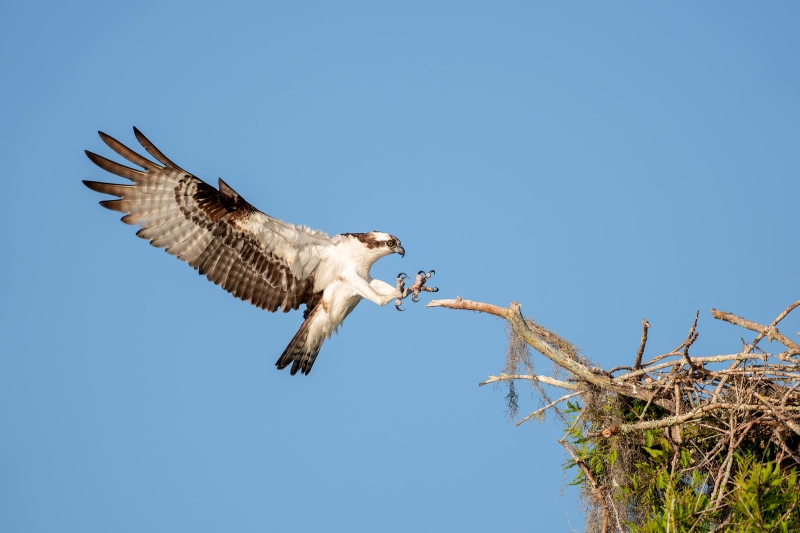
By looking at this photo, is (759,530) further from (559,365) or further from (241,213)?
(241,213)

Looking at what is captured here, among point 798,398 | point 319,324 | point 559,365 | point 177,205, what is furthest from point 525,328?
point 177,205

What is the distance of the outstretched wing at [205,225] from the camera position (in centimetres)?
801

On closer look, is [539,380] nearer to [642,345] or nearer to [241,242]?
[642,345]

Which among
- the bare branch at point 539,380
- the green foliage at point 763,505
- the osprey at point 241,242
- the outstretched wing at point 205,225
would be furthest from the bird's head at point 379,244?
the green foliage at point 763,505

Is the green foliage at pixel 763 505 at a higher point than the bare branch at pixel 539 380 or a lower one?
lower

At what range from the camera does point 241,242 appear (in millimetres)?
8172

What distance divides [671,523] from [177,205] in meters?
5.05

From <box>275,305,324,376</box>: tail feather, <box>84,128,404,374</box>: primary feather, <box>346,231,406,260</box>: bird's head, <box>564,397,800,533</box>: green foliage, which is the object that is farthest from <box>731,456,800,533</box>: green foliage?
<box>275,305,324,376</box>: tail feather

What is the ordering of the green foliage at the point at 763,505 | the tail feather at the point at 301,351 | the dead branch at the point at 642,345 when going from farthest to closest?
1. the tail feather at the point at 301,351
2. the dead branch at the point at 642,345
3. the green foliage at the point at 763,505

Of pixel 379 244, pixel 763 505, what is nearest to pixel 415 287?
pixel 379 244

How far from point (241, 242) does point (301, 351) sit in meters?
1.19

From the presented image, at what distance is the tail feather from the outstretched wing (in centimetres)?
59

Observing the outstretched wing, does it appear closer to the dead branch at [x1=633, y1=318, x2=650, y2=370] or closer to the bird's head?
the bird's head

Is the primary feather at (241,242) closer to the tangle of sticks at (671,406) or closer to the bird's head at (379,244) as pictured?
the bird's head at (379,244)
